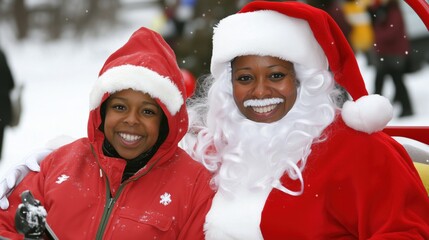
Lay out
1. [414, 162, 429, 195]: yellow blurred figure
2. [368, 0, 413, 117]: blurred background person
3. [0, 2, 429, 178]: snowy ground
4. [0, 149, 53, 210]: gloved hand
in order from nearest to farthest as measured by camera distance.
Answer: [0, 149, 53, 210]: gloved hand < [414, 162, 429, 195]: yellow blurred figure < [368, 0, 413, 117]: blurred background person < [0, 2, 429, 178]: snowy ground

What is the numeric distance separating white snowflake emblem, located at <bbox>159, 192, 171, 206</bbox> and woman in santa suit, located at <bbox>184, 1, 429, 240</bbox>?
14 centimetres

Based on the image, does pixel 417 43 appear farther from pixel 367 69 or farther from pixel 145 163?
pixel 145 163

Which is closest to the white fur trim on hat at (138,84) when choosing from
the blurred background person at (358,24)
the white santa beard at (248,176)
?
the white santa beard at (248,176)

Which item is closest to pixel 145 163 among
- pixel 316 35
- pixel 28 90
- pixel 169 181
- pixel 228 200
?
pixel 169 181

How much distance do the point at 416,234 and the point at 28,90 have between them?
8.35m

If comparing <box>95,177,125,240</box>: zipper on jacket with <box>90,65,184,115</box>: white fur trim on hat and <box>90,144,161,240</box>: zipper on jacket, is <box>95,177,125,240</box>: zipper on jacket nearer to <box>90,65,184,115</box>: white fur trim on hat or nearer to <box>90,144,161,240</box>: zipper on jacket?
<box>90,144,161,240</box>: zipper on jacket

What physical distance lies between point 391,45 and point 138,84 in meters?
5.38

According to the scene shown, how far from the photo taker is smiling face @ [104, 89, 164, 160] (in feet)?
8.31

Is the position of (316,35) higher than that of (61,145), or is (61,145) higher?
(316,35)

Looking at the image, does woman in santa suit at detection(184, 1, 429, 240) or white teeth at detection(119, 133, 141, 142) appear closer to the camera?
woman in santa suit at detection(184, 1, 429, 240)

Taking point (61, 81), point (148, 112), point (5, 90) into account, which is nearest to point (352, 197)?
point (148, 112)

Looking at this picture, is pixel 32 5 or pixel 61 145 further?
pixel 32 5

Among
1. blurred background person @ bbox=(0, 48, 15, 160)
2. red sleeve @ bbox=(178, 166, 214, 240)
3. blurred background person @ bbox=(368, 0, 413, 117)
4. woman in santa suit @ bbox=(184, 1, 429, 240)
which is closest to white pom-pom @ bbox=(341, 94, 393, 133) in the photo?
woman in santa suit @ bbox=(184, 1, 429, 240)

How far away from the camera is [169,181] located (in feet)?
8.48
